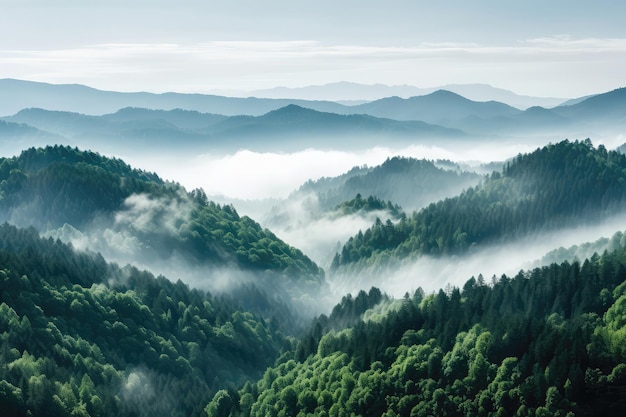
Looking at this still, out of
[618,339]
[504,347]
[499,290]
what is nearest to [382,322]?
[499,290]

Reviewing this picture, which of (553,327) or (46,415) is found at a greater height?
(553,327)

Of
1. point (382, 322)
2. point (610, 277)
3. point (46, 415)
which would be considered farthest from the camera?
point (382, 322)

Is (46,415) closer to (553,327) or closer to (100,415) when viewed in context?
(100,415)

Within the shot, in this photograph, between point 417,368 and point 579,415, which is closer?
point 579,415

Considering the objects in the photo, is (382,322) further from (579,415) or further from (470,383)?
(579,415)

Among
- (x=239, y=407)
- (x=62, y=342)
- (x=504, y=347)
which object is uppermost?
(x=504, y=347)

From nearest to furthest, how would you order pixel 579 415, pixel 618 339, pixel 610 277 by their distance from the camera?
pixel 579 415, pixel 618 339, pixel 610 277
